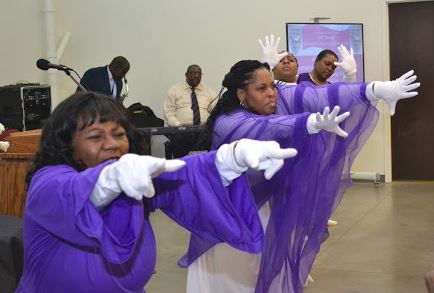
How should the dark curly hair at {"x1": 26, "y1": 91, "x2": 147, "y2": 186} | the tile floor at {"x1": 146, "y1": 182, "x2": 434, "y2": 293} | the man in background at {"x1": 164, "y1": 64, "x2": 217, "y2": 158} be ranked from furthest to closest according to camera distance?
the man in background at {"x1": 164, "y1": 64, "x2": 217, "y2": 158} → the tile floor at {"x1": 146, "y1": 182, "x2": 434, "y2": 293} → the dark curly hair at {"x1": 26, "y1": 91, "x2": 147, "y2": 186}

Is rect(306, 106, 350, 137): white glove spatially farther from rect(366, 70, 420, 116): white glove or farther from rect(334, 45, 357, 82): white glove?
rect(334, 45, 357, 82): white glove

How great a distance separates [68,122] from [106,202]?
0.36 metres

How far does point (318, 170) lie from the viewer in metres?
3.50

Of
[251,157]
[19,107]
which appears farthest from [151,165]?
[19,107]

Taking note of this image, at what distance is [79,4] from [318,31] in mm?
3381

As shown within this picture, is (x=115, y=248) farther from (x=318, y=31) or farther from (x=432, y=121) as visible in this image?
(x=432, y=121)

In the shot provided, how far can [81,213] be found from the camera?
165 cm

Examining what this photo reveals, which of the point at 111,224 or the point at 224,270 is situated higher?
the point at 111,224

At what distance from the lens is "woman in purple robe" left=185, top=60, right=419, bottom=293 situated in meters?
3.28

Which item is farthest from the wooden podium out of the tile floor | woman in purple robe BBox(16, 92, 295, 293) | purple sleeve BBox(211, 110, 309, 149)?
woman in purple robe BBox(16, 92, 295, 293)

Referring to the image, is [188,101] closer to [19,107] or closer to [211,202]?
[19,107]

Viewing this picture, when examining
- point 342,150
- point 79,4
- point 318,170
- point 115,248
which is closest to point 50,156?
point 115,248

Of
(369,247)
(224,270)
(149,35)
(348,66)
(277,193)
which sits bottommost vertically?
(369,247)

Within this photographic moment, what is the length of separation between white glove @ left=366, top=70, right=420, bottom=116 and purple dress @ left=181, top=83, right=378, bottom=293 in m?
0.05
